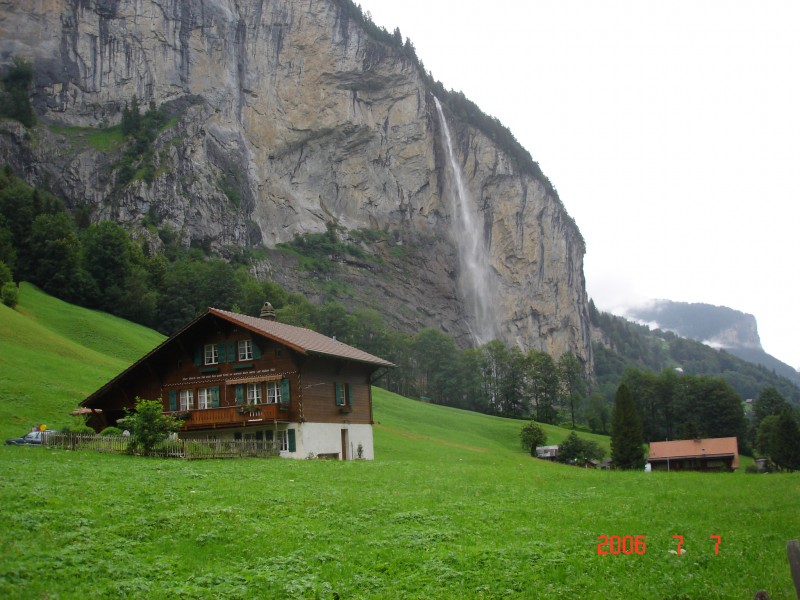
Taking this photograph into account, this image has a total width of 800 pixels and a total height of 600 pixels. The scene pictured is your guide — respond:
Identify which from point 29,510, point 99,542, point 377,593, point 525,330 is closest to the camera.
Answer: point 377,593

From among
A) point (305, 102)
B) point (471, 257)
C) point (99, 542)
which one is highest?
point (305, 102)

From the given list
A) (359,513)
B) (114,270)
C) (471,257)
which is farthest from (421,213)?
(359,513)

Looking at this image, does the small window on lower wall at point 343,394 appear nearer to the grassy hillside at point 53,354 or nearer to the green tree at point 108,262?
the grassy hillside at point 53,354

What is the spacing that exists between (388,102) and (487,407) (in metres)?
83.4

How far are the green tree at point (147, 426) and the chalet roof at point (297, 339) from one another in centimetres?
836

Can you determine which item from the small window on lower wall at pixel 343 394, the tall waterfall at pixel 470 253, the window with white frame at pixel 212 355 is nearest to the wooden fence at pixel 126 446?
the window with white frame at pixel 212 355

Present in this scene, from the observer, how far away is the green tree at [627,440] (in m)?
63.0

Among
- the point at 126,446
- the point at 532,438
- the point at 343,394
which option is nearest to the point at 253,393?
the point at 343,394

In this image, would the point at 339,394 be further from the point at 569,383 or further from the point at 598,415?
the point at 598,415

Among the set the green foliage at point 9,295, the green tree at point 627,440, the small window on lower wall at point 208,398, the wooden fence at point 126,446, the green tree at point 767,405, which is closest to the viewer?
the wooden fence at point 126,446

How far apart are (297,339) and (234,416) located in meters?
4.79

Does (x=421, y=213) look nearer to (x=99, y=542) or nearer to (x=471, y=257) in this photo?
(x=471, y=257)

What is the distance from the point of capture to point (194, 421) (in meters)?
34.4

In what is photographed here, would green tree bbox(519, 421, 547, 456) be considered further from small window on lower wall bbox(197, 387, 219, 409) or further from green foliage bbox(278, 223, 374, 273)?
green foliage bbox(278, 223, 374, 273)
